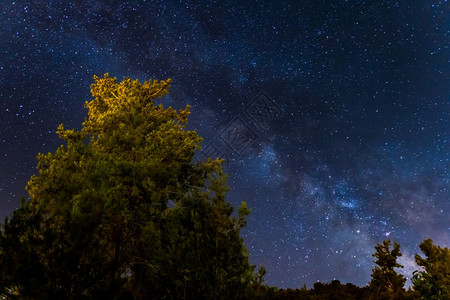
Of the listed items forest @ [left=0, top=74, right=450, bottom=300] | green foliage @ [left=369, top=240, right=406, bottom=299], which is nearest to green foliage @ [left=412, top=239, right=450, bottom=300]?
green foliage @ [left=369, top=240, right=406, bottom=299]

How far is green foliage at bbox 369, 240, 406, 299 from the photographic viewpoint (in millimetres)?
19378

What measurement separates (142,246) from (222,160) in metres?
4.86

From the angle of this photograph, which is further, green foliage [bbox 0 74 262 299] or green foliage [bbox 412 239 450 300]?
green foliage [bbox 412 239 450 300]

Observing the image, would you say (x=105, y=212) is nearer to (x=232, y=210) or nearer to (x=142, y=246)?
(x=232, y=210)

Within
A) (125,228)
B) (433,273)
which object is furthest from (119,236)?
(433,273)

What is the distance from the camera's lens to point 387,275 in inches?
802

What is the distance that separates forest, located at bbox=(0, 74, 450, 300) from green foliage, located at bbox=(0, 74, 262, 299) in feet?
0.07

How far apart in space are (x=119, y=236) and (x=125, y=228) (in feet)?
3.59

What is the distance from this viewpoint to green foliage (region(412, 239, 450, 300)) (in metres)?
17.2

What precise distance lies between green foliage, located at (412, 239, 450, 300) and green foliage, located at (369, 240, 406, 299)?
4.55 feet

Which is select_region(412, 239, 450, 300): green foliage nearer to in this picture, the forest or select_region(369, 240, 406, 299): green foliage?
select_region(369, 240, 406, 299): green foliage

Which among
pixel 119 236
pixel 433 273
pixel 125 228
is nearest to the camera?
pixel 119 236

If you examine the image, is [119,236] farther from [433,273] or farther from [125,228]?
[433,273]

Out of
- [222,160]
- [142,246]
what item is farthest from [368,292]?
[142,246]
